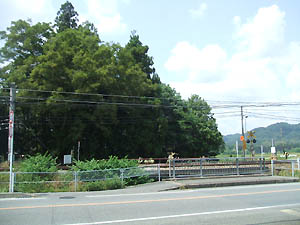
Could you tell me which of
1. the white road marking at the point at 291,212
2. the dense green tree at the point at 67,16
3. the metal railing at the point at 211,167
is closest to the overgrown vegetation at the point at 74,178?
the metal railing at the point at 211,167

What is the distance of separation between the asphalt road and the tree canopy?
24.1m

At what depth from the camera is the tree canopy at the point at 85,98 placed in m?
35.5

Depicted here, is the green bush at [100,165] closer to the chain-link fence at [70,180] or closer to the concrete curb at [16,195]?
the chain-link fence at [70,180]

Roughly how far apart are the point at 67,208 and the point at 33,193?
5430 mm

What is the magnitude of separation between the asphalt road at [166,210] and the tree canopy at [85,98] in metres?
24.1

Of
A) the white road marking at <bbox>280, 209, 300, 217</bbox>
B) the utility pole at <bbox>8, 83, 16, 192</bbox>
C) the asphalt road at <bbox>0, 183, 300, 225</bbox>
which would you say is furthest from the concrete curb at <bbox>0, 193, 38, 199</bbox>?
the white road marking at <bbox>280, 209, 300, 217</bbox>

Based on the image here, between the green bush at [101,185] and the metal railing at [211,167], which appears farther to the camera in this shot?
the metal railing at [211,167]

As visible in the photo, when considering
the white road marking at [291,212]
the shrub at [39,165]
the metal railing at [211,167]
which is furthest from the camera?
the metal railing at [211,167]

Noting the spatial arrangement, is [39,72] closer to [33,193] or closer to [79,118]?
[79,118]

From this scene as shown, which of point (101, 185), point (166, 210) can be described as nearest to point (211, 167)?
point (101, 185)

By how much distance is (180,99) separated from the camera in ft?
177

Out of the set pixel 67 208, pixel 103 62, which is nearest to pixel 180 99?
pixel 103 62

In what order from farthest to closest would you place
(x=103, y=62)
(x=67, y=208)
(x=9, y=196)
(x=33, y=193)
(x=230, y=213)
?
(x=103, y=62) < (x=33, y=193) < (x=9, y=196) < (x=67, y=208) < (x=230, y=213)

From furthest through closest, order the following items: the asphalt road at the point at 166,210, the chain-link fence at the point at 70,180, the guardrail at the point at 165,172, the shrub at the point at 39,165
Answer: the shrub at the point at 39,165 → the guardrail at the point at 165,172 → the chain-link fence at the point at 70,180 → the asphalt road at the point at 166,210
